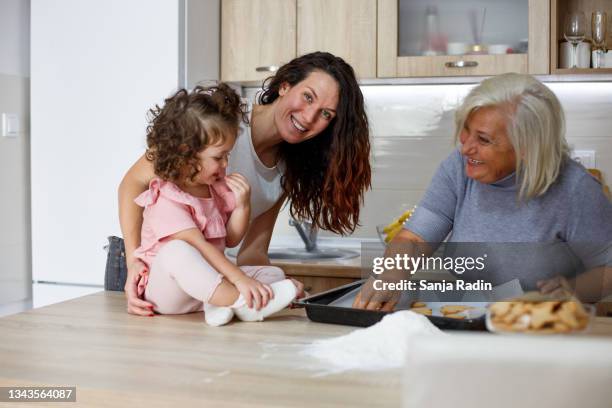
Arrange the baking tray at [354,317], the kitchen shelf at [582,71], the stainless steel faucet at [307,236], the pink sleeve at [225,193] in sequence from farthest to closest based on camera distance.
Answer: the stainless steel faucet at [307,236] → the kitchen shelf at [582,71] → the pink sleeve at [225,193] → the baking tray at [354,317]

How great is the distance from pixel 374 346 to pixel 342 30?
2058 millimetres

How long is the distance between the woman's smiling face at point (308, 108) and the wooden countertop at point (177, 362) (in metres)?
0.56

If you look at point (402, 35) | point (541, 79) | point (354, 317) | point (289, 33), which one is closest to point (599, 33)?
point (541, 79)

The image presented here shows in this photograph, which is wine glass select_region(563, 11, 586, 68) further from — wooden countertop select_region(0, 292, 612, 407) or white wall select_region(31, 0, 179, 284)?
wooden countertop select_region(0, 292, 612, 407)

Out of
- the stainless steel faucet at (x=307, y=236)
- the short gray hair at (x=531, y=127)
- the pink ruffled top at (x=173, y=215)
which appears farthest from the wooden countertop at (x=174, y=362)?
the stainless steel faucet at (x=307, y=236)

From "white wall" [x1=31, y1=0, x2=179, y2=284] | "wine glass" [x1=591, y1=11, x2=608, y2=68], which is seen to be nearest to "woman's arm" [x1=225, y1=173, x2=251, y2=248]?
"white wall" [x1=31, y1=0, x2=179, y2=284]

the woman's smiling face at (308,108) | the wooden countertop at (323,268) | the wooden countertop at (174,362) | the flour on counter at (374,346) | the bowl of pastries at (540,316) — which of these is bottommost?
the wooden countertop at (323,268)

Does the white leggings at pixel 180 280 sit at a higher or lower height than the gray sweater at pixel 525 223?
lower

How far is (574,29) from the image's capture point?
111 inches

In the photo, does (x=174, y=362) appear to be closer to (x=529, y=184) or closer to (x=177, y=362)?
(x=177, y=362)

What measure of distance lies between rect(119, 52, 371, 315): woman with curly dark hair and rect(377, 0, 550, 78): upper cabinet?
1.02m

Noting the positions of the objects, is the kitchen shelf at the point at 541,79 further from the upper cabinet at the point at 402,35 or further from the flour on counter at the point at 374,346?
the flour on counter at the point at 374,346

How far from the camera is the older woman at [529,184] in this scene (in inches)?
67.8

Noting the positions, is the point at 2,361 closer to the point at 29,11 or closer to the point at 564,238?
the point at 564,238
